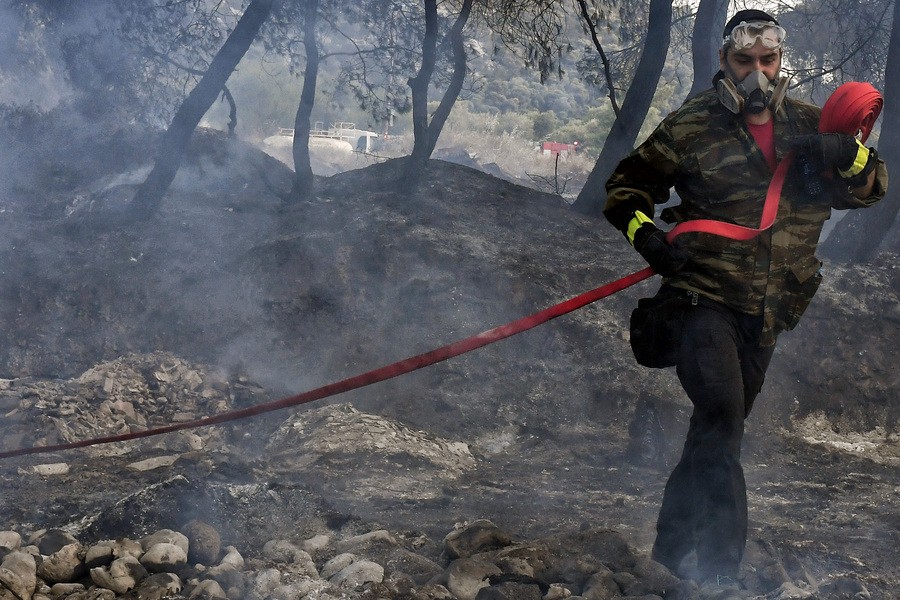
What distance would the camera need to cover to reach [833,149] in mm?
2643

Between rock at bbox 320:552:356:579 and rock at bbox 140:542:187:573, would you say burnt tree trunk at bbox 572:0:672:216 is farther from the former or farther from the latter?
rock at bbox 140:542:187:573

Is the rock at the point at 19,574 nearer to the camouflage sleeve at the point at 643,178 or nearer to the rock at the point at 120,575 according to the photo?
the rock at the point at 120,575

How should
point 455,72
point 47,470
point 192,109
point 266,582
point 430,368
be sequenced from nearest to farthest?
1. point 266,582
2. point 47,470
3. point 430,368
4. point 192,109
5. point 455,72

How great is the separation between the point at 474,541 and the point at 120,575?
48.8 inches

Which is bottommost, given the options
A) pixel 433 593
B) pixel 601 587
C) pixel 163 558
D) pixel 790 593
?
pixel 163 558

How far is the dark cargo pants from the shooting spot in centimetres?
277

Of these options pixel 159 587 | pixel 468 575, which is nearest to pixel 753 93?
pixel 468 575

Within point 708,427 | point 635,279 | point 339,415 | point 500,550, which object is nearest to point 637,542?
point 500,550

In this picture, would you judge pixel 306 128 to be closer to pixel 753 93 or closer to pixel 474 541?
pixel 474 541

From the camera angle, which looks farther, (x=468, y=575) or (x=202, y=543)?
(x=202, y=543)

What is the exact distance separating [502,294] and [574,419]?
1.50 meters

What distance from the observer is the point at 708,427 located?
2801mm

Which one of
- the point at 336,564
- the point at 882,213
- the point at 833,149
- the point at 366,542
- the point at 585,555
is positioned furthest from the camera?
the point at 882,213

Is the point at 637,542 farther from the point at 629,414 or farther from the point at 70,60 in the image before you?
the point at 70,60
